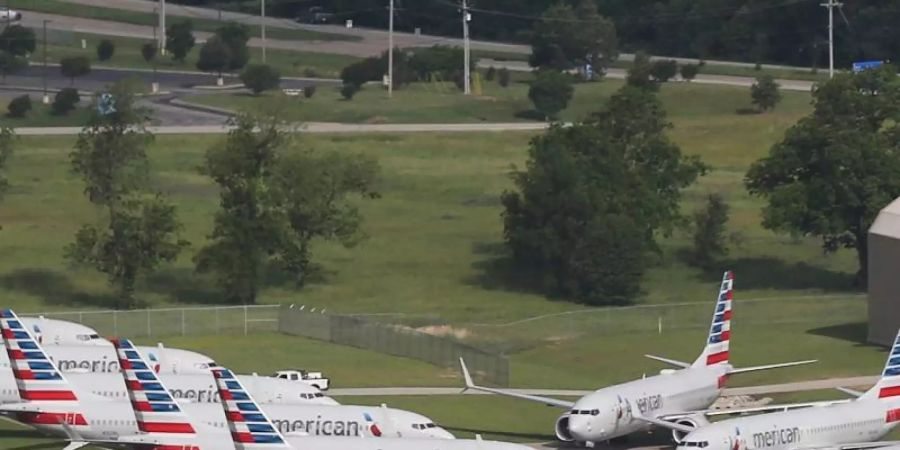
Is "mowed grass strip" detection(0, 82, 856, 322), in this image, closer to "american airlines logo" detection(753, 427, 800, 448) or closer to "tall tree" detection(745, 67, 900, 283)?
"tall tree" detection(745, 67, 900, 283)

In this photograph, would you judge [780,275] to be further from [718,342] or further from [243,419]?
[243,419]

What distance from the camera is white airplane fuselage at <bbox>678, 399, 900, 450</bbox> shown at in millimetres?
85062

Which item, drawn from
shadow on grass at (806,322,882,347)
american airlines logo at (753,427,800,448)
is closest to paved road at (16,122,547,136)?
shadow on grass at (806,322,882,347)

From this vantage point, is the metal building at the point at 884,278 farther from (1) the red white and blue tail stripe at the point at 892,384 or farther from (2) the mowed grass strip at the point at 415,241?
(1) the red white and blue tail stripe at the point at 892,384

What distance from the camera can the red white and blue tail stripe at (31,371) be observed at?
90.1 m

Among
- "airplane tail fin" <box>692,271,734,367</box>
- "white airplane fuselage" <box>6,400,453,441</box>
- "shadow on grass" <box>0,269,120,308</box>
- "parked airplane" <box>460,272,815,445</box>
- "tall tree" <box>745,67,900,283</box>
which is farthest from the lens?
"tall tree" <box>745,67,900,283</box>

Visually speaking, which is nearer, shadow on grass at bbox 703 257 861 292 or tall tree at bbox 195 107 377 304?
tall tree at bbox 195 107 377 304

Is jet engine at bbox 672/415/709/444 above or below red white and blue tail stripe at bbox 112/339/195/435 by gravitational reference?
below

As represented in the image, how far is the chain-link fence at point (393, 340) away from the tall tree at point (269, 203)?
1067cm

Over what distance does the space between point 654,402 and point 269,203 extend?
5407cm

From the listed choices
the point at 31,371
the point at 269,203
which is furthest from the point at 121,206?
the point at 31,371

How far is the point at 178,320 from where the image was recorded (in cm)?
12662

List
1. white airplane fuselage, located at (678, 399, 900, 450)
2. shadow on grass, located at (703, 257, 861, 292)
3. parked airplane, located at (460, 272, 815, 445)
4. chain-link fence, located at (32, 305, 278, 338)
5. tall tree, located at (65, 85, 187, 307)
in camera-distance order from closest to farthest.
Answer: white airplane fuselage, located at (678, 399, 900, 450) → parked airplane, located at (460, 272, 815, 445) → chain-link fence, located at (32, 305, 278, 338) → tall tree, located at (65, 85, 187, 307) → shadow on grass, located at (703, 257, 861, 292)

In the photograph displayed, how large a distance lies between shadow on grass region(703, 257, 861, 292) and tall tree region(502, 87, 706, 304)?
5497 mm
